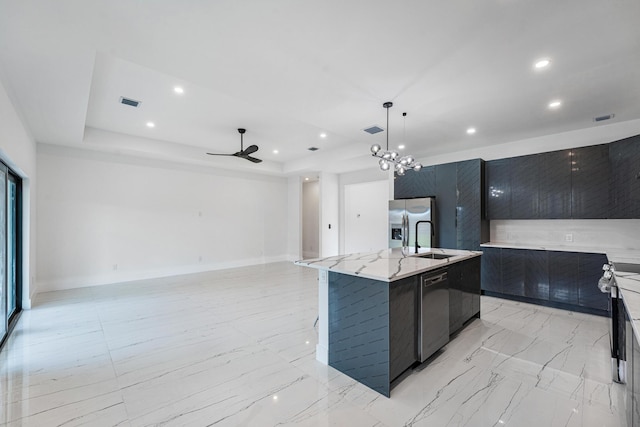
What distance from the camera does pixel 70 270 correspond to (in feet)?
17.3

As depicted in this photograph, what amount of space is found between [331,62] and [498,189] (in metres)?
3.82

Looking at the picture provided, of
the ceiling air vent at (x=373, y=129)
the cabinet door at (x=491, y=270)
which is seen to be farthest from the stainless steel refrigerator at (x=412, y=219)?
the ceiling air vent at (x=373, y=129)

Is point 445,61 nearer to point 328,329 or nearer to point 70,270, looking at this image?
point 328,329

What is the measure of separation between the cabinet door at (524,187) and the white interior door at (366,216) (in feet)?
8.63

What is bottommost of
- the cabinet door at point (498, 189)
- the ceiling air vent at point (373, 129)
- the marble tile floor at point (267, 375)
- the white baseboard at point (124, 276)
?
the marble tile floor at point (267, 375)

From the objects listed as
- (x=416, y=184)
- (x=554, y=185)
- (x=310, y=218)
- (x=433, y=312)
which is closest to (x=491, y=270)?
Result: (x=554, y=185)

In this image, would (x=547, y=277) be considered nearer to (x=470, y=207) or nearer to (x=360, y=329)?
(x=470, y=207)

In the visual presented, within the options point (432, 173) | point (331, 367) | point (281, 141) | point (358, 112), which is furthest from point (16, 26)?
point (432, 173)

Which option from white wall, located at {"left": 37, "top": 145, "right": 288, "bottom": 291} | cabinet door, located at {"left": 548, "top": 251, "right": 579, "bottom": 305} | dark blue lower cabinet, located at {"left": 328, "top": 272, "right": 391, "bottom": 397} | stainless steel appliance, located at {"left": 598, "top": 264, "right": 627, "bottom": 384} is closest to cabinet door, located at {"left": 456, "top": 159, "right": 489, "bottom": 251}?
cabinet door, located at {"left": 548, "top": 251, "right": 579, "bottom": 305}

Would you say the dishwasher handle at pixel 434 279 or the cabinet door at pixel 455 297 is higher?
the dishwasher handle at pixel 434 279

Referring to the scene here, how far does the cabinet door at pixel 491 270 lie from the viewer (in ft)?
14.9

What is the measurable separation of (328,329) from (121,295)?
4.15 metres

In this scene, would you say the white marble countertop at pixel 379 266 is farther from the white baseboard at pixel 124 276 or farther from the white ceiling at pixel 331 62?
the white baseboard at pixel 124 276

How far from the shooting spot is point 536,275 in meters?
4.20
